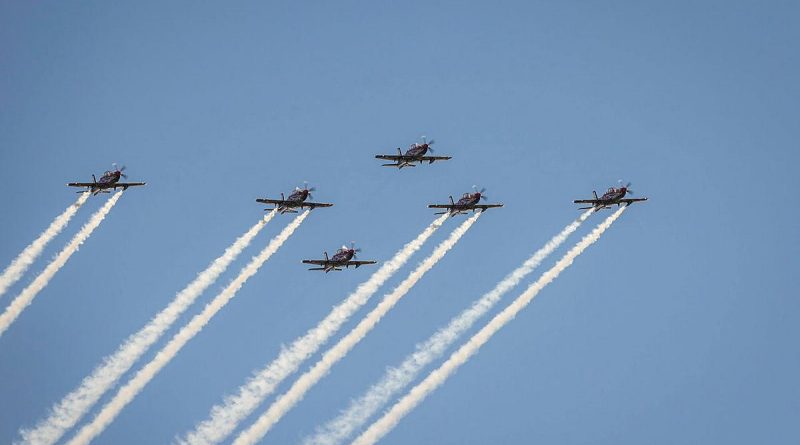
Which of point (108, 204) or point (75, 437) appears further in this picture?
point (108, 204)

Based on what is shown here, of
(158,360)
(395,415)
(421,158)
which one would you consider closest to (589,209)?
(421,158)

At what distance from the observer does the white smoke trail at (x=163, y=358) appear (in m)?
167

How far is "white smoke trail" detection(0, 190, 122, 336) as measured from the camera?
171 m

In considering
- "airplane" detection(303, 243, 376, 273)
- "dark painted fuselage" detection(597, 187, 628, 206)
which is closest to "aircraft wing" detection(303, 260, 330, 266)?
"airplane" detection(303, 243, 376, 273)

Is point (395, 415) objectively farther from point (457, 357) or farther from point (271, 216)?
point (271, 216)

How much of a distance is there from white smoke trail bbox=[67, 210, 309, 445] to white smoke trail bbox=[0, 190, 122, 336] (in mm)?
12355

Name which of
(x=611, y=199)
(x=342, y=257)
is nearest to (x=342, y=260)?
(x=342, y=257)

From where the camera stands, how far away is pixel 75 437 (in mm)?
167500

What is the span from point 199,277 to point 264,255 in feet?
21.9

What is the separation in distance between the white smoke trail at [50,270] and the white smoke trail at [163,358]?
40.5 ft

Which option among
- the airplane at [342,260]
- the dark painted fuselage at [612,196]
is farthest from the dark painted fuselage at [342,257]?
the dark painted fuselage at [612,196]

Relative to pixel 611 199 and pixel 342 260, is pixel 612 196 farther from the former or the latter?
pixel 342 260

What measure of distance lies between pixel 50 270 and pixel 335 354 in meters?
29.9

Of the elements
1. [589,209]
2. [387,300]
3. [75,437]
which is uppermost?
[589,209]
